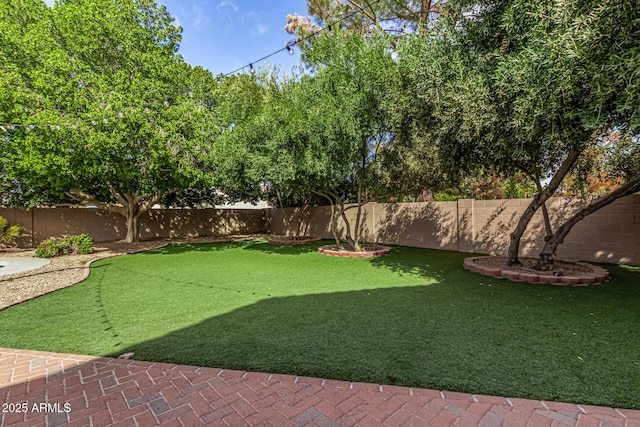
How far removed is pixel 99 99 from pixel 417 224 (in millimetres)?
10030

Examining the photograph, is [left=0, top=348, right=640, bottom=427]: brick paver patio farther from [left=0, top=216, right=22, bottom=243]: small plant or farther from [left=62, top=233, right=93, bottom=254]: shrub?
[left=0, top=216, right=22, bottom=243]: small plant

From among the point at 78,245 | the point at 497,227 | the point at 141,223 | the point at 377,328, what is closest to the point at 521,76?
the point at 377,328

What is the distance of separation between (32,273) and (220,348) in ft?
21.4

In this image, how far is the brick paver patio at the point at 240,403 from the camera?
1.98 metres

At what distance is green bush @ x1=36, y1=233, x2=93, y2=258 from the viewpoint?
30.2 ft

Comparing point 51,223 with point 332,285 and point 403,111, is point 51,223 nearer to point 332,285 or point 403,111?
point 332,285

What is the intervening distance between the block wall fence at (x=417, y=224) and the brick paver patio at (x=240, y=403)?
633cm

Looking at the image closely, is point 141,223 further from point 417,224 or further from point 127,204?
point 417,224

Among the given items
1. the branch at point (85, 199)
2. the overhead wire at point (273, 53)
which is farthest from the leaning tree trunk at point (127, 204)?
the overhead wire at point (273, 53)

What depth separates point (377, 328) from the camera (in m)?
3.45

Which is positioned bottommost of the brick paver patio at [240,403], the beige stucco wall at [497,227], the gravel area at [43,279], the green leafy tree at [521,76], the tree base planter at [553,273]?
the gravel area at [43,279]

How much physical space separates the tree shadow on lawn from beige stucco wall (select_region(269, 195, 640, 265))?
266 cm

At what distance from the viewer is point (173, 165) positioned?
30.0ft

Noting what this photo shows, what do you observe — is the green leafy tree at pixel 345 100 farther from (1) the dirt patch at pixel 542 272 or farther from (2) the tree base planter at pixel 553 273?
(1) the dirt patch at pixel 542 272
